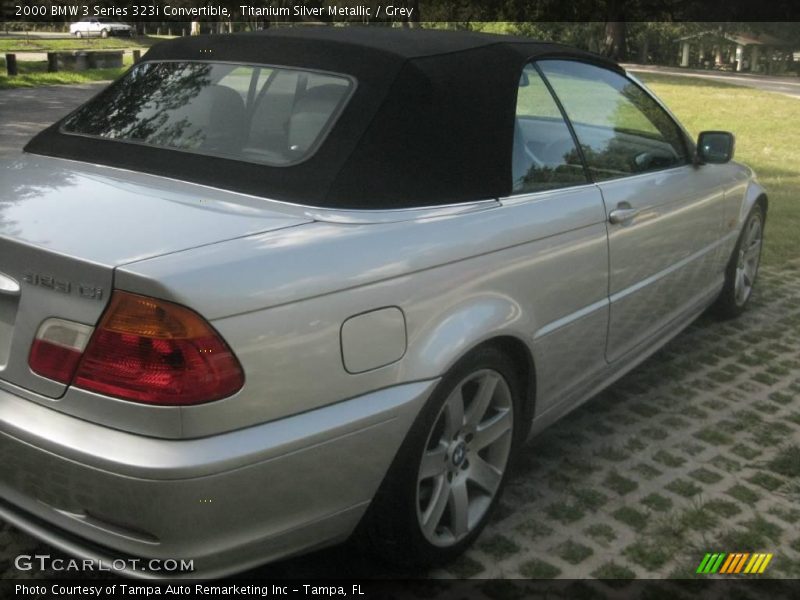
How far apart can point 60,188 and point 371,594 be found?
1583 millimetres

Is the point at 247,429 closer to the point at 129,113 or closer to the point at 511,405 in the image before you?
the point at 511,405

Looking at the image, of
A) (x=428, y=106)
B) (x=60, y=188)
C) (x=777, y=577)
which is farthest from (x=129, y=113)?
(x=777, y=577)

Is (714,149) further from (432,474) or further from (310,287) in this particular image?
(310,287)

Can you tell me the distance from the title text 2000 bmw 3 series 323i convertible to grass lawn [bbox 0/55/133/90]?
63.0ft

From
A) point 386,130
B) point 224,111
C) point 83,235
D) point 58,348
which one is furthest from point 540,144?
point 58,348

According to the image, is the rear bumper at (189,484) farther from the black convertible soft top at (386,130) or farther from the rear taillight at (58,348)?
the black convertible soft top at (386,130)

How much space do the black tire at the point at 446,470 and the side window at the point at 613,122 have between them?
115 cm

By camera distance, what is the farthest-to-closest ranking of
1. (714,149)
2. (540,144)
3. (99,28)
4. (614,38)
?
(99,28), (614,38), (714,149), (540,144)

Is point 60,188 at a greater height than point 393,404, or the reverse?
point 60,188

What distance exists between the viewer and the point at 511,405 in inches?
122

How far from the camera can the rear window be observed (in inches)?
116

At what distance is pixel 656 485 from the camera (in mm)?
3562

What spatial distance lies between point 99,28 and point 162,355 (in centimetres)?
6638

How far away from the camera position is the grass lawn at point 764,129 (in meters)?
8.53
